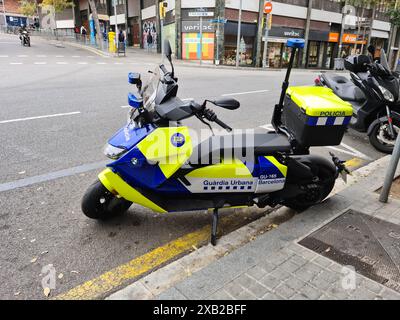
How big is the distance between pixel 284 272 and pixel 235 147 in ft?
3.42

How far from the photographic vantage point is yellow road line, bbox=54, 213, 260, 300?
2363 millimetres

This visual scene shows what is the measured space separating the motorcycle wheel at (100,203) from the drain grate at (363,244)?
169cm

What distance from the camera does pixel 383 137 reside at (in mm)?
5727

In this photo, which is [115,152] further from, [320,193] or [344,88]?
[344,88]

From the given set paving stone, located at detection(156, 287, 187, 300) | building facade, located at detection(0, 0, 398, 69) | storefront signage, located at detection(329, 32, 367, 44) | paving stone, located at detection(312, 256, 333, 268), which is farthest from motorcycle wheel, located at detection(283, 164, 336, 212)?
storefront signage, located at detection(329, 32, 367, 44)

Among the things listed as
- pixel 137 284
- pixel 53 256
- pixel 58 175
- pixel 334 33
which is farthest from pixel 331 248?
pixel 334 33

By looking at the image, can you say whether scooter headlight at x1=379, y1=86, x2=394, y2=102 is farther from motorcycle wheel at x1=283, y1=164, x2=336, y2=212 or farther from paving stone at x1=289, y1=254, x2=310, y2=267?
paving stone at x1=289, y1=254, x2=310, y2=267

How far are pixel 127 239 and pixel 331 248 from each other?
1.74 m

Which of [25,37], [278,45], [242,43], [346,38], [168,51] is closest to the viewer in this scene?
[168,51]

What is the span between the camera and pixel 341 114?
114 inches

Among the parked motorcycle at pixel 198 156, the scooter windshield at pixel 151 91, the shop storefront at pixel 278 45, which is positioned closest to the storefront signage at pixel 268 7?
the shop storefront at pixel 278 45

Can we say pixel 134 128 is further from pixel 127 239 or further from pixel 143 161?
pixel 127 239

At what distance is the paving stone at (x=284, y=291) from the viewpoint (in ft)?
7.30

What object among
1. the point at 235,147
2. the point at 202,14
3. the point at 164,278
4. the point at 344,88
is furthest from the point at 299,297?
the point at 202,14
